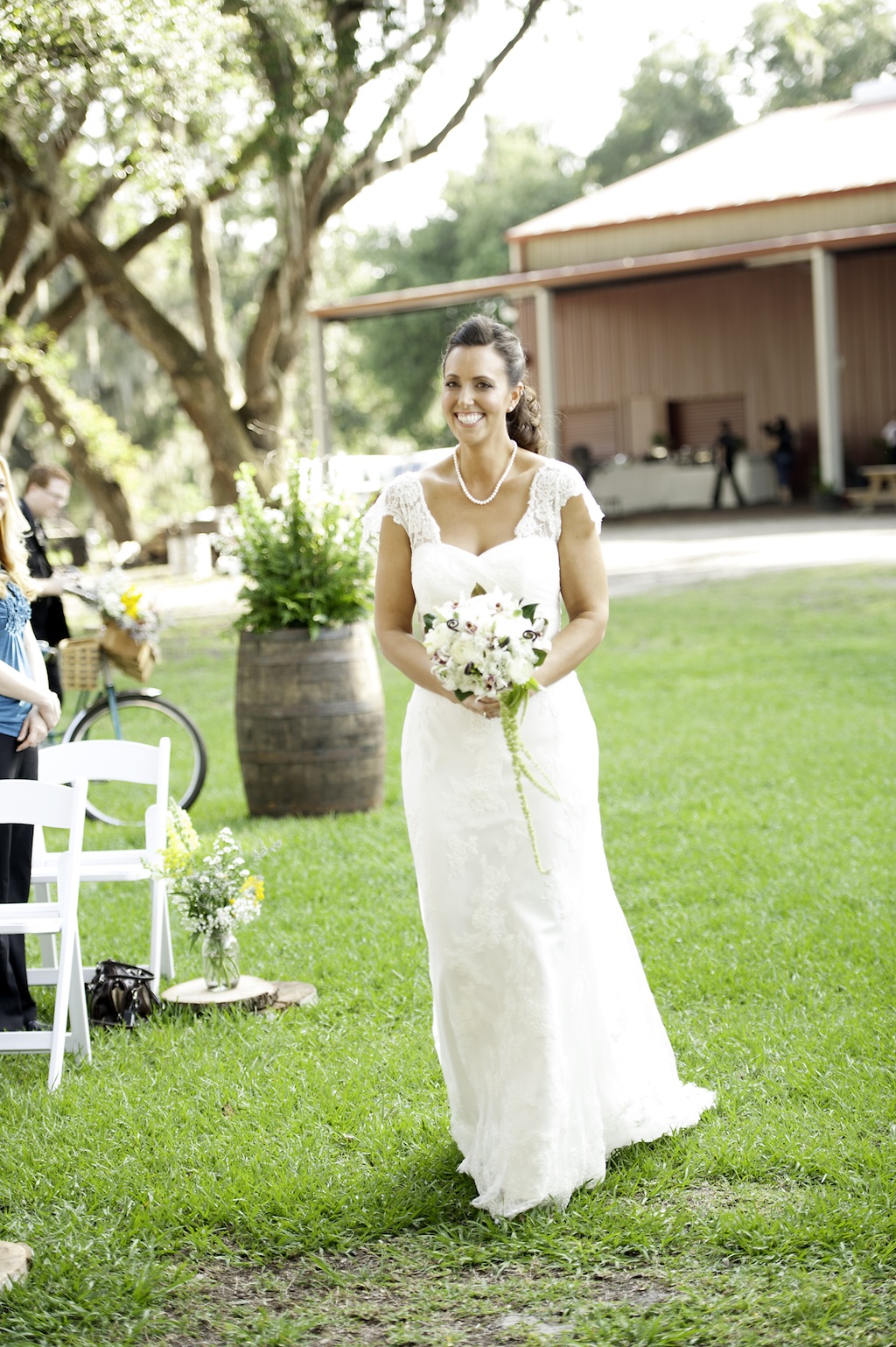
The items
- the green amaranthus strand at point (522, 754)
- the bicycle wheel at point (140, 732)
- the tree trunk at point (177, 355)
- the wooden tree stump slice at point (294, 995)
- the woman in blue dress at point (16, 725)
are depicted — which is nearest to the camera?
the green amaranthus strand at point (522, 754)

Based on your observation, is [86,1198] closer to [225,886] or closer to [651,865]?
[225,886]

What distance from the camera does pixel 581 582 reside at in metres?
4.04

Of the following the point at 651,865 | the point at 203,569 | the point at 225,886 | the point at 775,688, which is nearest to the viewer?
the point at 225,886

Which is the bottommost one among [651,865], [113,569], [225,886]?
[651,865]

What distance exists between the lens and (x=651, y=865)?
7211 mm

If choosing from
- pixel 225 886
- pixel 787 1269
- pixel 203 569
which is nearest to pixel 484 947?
pixel 787 1269

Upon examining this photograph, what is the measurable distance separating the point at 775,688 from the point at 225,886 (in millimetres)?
7211

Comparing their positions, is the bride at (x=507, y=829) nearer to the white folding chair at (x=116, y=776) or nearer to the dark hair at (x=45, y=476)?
the white folding chair at (x=116, y=776)

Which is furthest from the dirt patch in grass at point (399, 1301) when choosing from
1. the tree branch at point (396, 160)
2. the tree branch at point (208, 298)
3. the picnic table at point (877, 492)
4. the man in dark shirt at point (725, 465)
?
the man in dark shirt at point (725, 465)

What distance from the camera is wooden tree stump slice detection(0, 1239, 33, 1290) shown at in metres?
3.59

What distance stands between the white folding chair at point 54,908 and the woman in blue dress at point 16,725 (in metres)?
0.29

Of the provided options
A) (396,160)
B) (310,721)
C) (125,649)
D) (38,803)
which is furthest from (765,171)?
(38,803)

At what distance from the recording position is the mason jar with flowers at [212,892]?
545cm

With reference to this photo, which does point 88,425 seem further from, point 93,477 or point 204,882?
point 204,882
